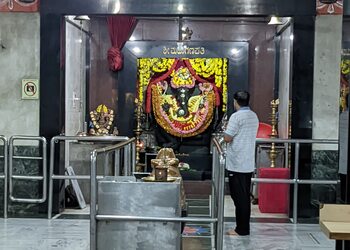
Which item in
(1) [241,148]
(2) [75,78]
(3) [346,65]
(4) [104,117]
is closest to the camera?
(3) [346,65]

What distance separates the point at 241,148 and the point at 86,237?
1.76m

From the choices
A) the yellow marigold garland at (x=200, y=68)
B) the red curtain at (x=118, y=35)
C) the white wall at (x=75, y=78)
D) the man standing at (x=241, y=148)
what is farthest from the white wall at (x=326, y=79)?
the red curtain at (x=118, y=35)

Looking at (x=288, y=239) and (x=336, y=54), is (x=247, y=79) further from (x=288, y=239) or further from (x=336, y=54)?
(x=288, y=239)

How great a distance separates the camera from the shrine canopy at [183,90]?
9.41m

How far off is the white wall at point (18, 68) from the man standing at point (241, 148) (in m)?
2.42

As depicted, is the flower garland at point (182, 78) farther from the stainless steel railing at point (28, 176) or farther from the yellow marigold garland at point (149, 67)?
the stainless steel railing at point (28, 176)

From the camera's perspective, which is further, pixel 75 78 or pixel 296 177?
pixel 75 78

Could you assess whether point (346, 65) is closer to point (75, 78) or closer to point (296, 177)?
point (296, 177)

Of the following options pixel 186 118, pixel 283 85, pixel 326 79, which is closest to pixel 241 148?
pixel 326 79

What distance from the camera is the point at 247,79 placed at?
9.36m

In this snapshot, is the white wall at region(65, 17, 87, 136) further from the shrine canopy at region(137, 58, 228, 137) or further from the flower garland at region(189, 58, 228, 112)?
the flower garland at region(189, 58, 228, 112)

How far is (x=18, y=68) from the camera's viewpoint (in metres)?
6.77

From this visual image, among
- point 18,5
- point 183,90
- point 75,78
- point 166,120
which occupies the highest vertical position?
point 18,5

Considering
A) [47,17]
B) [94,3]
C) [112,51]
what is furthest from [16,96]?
[112,51]
